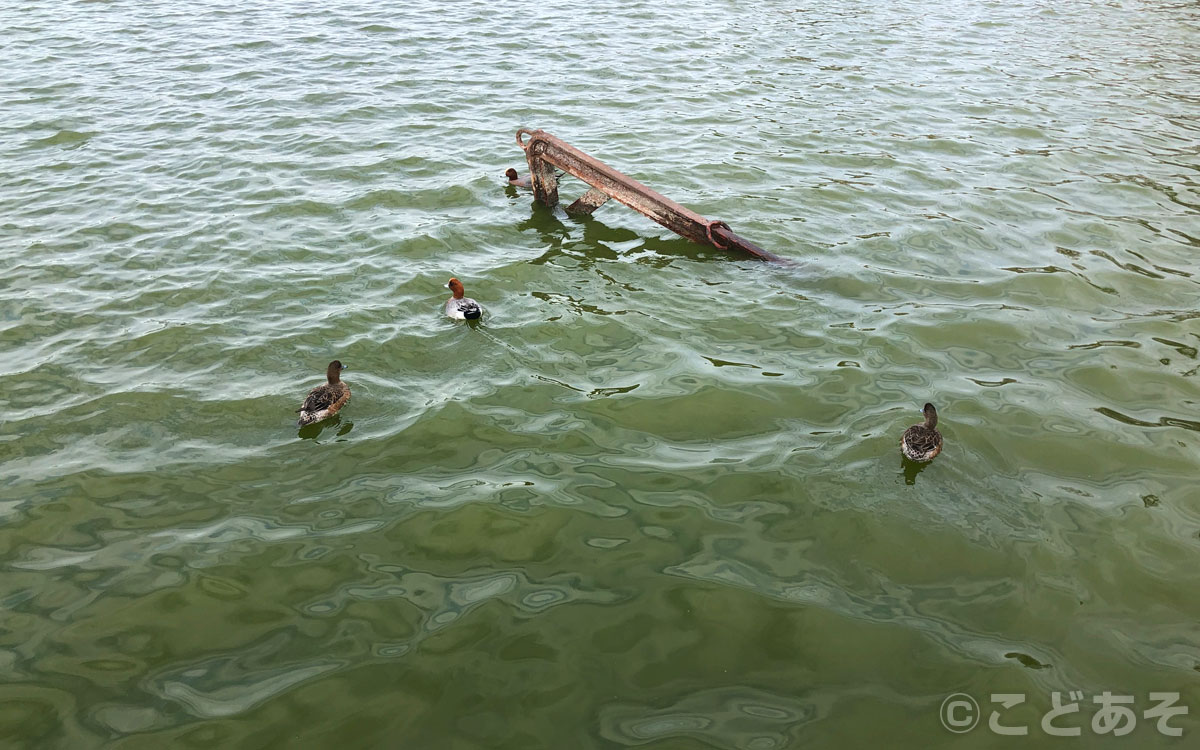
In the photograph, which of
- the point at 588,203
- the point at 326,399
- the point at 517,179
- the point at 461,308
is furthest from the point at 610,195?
the point at 326,399

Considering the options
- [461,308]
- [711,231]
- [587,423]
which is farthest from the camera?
[711,231]

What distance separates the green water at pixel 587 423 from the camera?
506 cm

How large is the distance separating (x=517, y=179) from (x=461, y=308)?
4157 millimetres

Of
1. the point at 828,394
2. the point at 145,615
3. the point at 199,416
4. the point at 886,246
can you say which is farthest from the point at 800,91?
the point at 145,615

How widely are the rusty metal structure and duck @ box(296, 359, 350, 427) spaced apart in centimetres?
451

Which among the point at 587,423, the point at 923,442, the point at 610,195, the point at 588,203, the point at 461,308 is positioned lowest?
the point at 587,423

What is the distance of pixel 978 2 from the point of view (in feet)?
72.9

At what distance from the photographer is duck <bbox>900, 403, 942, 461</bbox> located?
261 inches

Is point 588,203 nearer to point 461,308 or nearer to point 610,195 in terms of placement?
point 610,195

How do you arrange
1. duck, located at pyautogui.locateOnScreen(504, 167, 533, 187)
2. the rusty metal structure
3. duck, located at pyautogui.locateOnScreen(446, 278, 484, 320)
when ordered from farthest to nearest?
duck, located at pyautogui.locateOnScreen(504, 167, 533, 187)
the rusty metal structure
duck, located at pyautogui.locateOnScreen(446, 278, 484, 320)

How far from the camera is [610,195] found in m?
10.6

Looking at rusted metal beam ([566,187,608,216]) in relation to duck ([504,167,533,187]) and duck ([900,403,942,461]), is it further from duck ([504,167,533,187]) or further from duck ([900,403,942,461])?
duck ([900,403,942,461])

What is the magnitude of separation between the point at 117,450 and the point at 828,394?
6.25 metres

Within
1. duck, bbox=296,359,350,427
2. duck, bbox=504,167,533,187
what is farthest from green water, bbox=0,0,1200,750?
duck, bbox=504,167,533,187
